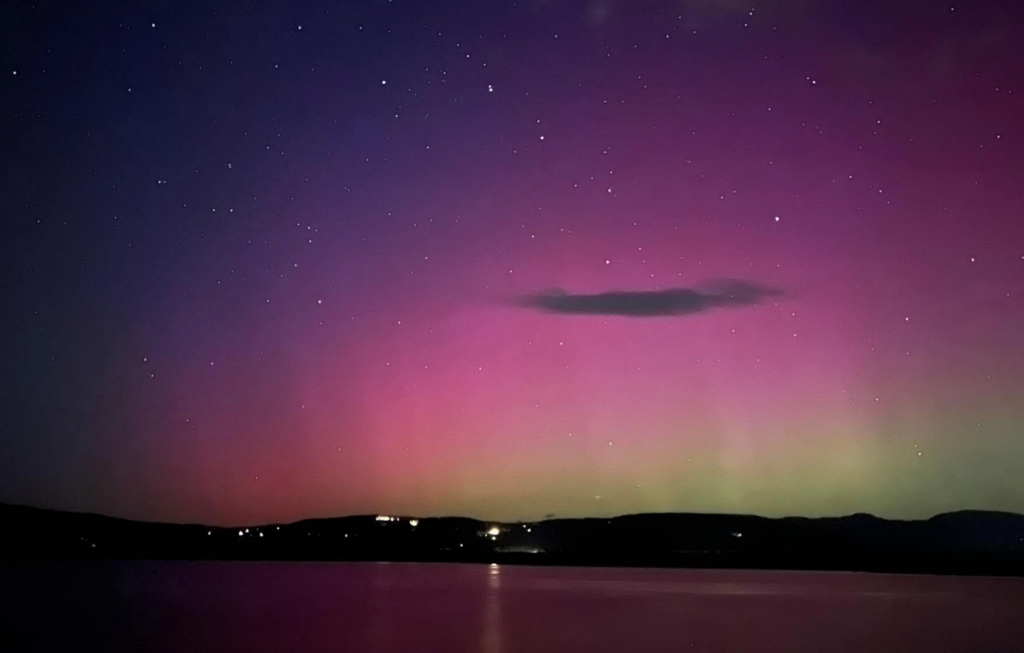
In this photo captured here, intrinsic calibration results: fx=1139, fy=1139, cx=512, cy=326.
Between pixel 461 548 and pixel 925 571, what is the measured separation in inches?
2948

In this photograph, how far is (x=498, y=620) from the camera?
37188 millimetres

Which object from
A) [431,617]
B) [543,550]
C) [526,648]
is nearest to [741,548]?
[543,550]

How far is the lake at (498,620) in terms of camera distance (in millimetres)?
27562

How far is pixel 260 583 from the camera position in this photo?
70.1 meters

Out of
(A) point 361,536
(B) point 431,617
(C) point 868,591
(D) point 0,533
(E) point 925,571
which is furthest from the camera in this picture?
(A) point 361,536

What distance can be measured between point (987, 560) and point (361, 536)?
3134 inches

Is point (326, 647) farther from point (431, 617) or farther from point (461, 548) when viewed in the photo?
point (461, 548)

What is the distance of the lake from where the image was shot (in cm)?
2756

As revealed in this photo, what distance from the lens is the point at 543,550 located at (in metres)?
164

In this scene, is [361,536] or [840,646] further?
[361,536]

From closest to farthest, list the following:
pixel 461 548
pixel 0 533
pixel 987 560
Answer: pixel 987 560 → pixel 0 533 → pixel 461 548

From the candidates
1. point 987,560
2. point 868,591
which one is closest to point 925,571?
point 987,560

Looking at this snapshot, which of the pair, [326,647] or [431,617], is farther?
A: [431,617]

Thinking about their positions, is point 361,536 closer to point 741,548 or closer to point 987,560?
point 741,548
